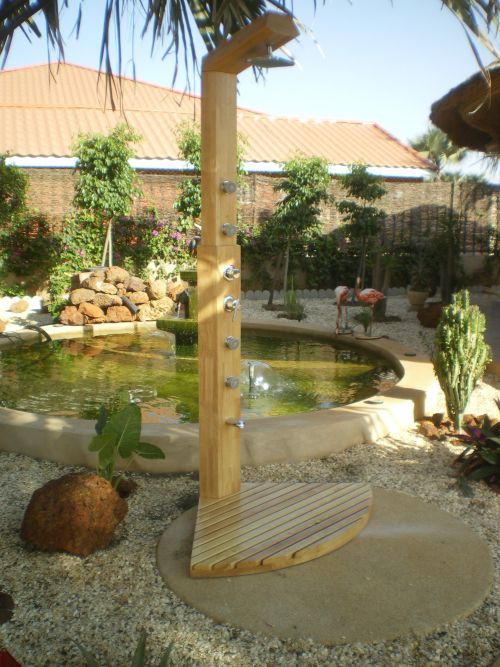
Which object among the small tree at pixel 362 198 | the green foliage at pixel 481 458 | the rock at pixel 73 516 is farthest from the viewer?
the small tree at pixel 362 198

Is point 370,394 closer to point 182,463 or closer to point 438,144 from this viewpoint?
point 182,463

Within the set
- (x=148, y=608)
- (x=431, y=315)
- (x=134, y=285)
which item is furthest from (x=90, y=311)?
(x=148, y=608)

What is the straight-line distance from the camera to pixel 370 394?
207 inches

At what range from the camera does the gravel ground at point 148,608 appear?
6.64 feet

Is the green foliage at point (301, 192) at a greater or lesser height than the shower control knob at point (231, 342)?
greater

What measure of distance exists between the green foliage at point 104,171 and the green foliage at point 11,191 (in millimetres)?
876

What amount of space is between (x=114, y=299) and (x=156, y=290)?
773 millimetres

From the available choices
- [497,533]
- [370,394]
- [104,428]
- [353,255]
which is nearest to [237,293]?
[104,428]

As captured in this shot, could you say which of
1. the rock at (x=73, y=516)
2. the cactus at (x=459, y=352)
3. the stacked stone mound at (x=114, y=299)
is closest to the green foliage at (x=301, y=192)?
the stacked stone mound at (x=114, y=299)

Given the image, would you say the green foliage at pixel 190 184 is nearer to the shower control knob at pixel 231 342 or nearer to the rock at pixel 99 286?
the rock at pixel 99 286

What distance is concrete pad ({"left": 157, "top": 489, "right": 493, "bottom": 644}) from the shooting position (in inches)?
85.7

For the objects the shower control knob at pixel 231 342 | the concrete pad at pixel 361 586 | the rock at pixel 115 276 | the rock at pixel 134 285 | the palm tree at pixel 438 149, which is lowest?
the concrete pad at pixel 361 586

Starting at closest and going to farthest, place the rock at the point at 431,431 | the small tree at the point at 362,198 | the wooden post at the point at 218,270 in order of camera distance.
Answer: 1. the wooden post at the point at 218,270
2. the rock at the point at 431,431
3. the small tree at the point at 362,198

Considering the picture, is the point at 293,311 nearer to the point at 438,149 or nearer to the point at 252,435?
the point at 252,435
